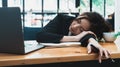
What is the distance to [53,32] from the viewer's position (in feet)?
6.05

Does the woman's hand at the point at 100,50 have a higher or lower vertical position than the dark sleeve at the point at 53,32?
lower

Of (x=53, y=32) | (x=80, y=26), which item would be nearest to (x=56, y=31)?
(x=53, y=32)

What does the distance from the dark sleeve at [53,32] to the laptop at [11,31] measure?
1.51 ft

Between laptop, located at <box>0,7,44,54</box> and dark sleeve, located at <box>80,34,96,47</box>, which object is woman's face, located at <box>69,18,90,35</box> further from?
laptop, located at <box>0,7,44,54</box>

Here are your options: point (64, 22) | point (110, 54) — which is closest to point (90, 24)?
point (64, 22)

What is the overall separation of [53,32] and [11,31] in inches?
29.4

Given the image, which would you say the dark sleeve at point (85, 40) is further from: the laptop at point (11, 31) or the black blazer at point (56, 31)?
the laptop at point (11, 31)

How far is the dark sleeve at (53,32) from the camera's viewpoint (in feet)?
5.33

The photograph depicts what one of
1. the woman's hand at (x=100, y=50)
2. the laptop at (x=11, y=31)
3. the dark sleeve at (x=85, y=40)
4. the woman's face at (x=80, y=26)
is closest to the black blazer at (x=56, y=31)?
the dark sleeve at (x=85, y=40)

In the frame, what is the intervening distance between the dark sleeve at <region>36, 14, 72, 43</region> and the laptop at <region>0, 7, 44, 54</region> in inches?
18.1

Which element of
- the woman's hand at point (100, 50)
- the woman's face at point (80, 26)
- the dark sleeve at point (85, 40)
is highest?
the woman's face at point (80, 26)

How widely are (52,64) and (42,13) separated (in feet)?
12.3

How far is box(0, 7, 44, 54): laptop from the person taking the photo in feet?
3.55

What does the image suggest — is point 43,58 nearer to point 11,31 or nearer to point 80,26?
point 11,31
